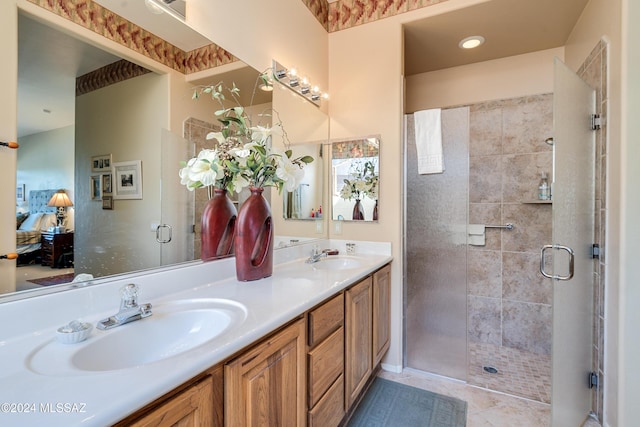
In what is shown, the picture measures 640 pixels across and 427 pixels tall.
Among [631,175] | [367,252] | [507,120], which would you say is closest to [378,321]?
[367,252]

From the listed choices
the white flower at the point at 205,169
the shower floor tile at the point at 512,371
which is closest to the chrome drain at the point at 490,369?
the shower floor tile at the point at 512,371

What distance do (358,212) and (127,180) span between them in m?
1.66

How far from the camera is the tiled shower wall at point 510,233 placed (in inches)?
101

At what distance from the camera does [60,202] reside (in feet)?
3.13

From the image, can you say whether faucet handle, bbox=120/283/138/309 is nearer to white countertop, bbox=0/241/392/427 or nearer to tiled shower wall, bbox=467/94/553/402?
white countertop, bbox=0/241/392/427

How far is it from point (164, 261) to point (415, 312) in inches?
75.2

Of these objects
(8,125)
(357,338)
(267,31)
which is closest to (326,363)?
(357,338)

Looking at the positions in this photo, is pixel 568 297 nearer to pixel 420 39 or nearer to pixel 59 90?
pixel 420 39

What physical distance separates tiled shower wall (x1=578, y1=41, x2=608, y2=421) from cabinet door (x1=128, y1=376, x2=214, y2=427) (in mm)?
2079

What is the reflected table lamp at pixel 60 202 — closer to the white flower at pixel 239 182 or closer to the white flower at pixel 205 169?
the white flower at pixel 205 169

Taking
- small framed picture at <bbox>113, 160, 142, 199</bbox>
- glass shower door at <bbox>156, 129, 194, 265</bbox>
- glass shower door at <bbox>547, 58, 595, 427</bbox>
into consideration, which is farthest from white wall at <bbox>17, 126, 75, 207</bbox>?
glass shower door at <bbox>547, 58, 595, 427</bbox>

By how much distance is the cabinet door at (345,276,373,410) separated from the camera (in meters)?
1.52

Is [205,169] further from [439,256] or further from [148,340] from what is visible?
[439,256]

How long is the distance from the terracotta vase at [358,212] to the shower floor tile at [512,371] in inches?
55.5
